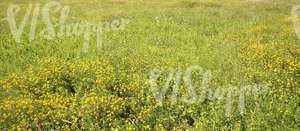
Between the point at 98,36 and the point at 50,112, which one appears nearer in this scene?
the point at 50,112

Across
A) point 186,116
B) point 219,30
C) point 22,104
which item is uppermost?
point 219,30

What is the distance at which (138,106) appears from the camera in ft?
Result: 15.5

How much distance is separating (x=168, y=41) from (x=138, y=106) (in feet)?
16.8

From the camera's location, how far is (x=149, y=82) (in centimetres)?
538

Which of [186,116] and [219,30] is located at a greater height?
[219,30]

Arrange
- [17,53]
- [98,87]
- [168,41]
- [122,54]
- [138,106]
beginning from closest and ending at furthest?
[138,106] → [98,87] → [122,54] → [17,53] → [168,41]

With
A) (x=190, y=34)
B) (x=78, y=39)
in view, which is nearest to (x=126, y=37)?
(x=78, y=39)

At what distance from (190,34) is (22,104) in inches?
314

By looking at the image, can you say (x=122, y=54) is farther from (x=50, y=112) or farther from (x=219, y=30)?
(x=219, y=30)

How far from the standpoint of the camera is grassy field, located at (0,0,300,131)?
4.20 meters

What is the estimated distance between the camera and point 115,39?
9664mm

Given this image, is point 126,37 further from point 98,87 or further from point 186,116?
point 186,116

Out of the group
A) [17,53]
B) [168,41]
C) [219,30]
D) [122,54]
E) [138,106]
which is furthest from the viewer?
[219,30]

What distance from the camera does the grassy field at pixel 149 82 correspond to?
13.8 feet
